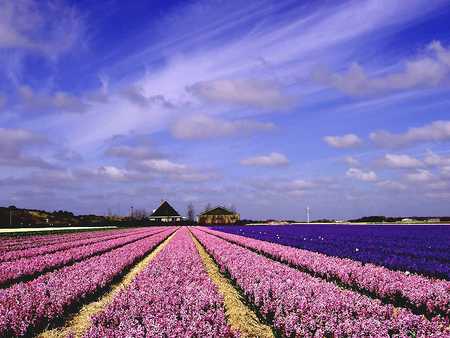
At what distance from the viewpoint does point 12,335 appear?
217 inches

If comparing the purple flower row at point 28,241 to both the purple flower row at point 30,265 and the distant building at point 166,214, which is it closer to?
the purple flower row at point 30,265

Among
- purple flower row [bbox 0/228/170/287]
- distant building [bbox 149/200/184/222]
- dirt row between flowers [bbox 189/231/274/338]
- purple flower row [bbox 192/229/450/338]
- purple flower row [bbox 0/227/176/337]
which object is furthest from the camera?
distant building [bbox 149/200/184/222]

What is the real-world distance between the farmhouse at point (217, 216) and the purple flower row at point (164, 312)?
75.1m

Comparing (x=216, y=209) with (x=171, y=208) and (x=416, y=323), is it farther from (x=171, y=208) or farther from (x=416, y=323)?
(x=416, y=323)

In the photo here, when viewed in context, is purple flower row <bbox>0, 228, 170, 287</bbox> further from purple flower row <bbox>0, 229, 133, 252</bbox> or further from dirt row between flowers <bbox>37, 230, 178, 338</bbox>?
purple flower row <bbox>0, 229, 133, 252</bbox>

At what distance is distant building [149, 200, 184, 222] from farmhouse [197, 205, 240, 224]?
1530 cm

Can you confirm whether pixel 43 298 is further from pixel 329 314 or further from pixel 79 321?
pixel 329 314

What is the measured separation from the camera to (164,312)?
5.25m

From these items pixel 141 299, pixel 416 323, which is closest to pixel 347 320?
pixel 416 323

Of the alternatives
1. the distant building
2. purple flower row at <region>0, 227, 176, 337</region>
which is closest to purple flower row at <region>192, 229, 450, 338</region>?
purple flower row at <region>0, 227, 176, 337</region>

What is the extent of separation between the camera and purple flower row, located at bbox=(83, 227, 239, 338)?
4289mm

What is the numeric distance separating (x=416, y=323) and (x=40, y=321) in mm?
6991

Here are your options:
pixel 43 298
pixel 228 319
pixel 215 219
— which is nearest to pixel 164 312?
pixel 228 319

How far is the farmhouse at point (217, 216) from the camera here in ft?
270
